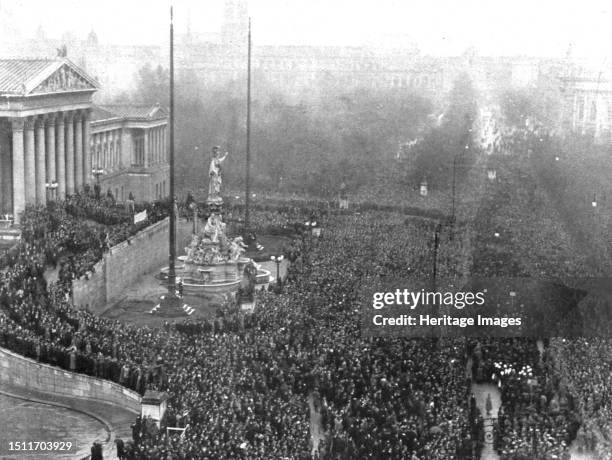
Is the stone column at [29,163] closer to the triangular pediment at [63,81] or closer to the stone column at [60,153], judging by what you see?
the triangular pediment at [63,81]

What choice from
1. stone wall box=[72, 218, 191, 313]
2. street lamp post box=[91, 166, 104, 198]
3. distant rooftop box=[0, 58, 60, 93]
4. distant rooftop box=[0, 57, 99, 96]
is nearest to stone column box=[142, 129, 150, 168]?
street lamp post box=[91, 166, 104, 198]

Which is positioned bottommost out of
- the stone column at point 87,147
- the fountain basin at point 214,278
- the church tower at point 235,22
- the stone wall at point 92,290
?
the fountain basin at point 214,278

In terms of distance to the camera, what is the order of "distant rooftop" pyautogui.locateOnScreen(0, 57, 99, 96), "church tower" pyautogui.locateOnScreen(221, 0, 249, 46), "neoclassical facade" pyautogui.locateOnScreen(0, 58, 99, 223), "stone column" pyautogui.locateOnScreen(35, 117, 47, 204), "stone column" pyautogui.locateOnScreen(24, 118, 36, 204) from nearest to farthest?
"distant rooftop" pyautogui.locateOnScreen(0, 57, 99, 96) → "neoclassical facade" pyautogui.locateOnScreen(0, 58, 99, 223) → "stone column" pyautogui.locateOnScreen(24, 118, 36, 204) → "stone column" pyautogui.locateOnScreen(35, 117, 47, 204) → "church tower" pyautogui.locateOnScreen(221, 0, 249, 46)

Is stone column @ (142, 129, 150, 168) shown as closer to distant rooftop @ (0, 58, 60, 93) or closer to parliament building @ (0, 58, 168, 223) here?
parliament building @ (0, 58, 168, 223)

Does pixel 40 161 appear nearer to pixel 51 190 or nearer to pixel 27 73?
pixel 51 190

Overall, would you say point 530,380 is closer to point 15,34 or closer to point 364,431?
point 364,431

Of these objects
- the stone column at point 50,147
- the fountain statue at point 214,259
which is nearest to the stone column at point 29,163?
the stone column at point 50,147

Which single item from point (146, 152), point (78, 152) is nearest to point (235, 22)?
point (146, 152)
